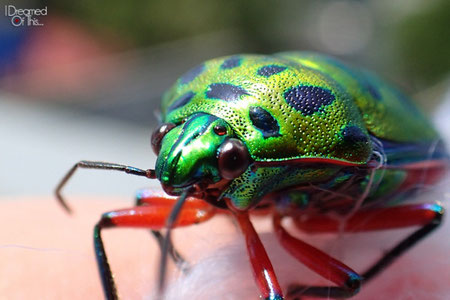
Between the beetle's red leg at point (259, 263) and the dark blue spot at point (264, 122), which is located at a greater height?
the dark blue spot at point (264, 122)

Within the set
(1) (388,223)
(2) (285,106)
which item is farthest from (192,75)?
(1) (388,223)

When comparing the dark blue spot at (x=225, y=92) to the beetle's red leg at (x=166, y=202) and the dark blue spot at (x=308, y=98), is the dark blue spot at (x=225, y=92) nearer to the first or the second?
the dark blue spot at (x=308, y=98)

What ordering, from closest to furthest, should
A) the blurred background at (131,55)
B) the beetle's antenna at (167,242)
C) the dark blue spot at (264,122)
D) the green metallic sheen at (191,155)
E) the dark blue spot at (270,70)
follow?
the beetle's antenna at (167,242) < the green metallic sheen at (191,155) < the dark blue spot at (264,122) < the dark blue spot at (270,70) < the blurred background at (131,55)

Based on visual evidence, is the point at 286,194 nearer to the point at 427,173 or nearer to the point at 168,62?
the point at 427,173

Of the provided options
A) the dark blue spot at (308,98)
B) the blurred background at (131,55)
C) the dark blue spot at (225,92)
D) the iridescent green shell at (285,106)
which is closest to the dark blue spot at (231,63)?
the iridescent green shell at (285,106)

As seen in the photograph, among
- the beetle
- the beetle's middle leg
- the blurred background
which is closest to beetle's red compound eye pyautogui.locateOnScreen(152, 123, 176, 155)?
the beetle
